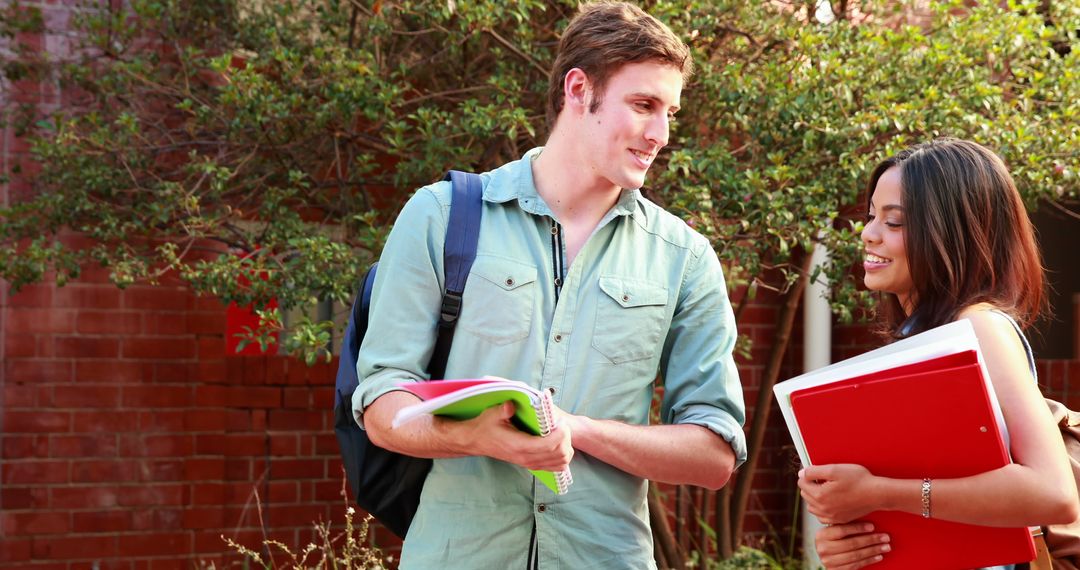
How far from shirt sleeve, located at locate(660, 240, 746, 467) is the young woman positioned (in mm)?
243

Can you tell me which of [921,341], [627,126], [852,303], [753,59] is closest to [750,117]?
[753,59]

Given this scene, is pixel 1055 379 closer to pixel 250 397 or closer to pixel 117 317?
pixel 250 397

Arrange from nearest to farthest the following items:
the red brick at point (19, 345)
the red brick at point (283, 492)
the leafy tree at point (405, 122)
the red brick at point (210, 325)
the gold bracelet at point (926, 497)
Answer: the gold bracelet at point (926, 497) < the leafy tree at point (405, 122) < the red brick at point (19, 345) < the red brick at point (210, 325) < the red brick at point (283, 492)

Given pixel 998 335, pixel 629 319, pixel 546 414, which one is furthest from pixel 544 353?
pixel 998 335

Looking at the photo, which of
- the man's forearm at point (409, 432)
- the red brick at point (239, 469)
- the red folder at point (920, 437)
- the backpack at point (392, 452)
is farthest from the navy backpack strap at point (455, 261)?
the red brick at point (239, 469)

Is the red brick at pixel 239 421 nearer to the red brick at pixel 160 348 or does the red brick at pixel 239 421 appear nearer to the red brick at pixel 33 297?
the red brick at pixel 160 348

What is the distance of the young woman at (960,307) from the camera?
7.23 ft

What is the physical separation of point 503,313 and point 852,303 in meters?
2.59

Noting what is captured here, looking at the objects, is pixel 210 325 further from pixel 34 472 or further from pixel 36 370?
pixel 34 472

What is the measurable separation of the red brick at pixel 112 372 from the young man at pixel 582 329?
12.1 ft

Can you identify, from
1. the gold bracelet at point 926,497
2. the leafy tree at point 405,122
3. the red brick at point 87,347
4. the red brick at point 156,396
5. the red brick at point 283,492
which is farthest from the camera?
the red brick at point 283,492

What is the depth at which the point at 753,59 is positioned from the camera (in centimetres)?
520

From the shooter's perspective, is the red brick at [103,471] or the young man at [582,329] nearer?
the young man at [582,329]

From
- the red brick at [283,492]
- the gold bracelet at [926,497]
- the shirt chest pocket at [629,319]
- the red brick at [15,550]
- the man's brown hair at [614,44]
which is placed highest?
the man's brown hair at [614,44]
